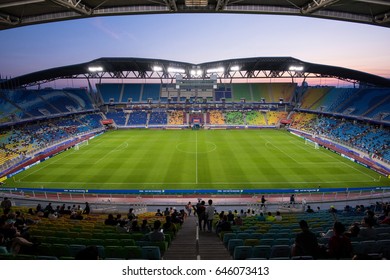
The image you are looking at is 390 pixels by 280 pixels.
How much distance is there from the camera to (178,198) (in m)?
22.7

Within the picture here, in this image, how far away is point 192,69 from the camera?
67125mm

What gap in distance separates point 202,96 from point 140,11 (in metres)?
61.1

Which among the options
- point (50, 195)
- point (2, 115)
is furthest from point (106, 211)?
point (2, 115)

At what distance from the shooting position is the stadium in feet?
25.6

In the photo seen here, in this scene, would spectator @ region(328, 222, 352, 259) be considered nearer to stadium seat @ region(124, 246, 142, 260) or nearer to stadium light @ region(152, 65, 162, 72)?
stadium seat @ region(124, 246, 142, 260)

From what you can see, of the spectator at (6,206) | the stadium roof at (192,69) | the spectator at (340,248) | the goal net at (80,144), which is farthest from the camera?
the stadium roof at (192,69)

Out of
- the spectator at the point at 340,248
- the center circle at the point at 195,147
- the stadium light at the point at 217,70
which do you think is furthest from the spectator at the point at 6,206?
the stadium light at the point at 217,70

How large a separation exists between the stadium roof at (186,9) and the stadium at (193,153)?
0.29 ft

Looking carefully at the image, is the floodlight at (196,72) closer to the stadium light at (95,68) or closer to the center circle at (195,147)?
the stadium light at (95,68)

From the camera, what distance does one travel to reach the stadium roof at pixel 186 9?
14.2m

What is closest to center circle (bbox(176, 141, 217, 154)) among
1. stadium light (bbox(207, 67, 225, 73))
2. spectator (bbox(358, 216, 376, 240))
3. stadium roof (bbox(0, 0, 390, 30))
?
stadium roof (bbox(0, 0, 390, 30))

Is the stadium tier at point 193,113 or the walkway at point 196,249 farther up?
the stadium tier at point 193,113

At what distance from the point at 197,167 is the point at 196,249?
79.3 ft
